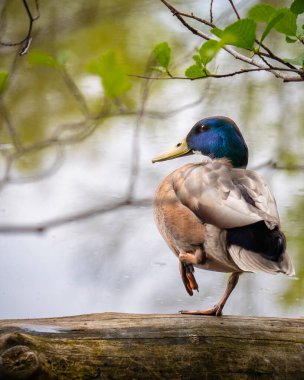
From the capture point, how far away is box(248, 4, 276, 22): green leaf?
1.08m

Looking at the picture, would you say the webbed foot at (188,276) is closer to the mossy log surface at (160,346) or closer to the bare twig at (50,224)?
the mossy log surface at (160,346)

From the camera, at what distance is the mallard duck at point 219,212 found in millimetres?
1578

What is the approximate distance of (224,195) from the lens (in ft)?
Result: 5.45

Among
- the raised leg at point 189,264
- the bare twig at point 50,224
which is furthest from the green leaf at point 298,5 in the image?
the raised leg at point 189,264


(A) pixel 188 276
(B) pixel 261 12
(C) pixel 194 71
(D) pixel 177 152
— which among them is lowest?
(A) pixel 188 276

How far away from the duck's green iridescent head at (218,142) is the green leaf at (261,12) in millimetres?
803

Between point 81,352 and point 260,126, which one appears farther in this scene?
point 260,126

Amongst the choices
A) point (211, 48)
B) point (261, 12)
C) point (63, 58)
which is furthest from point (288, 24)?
point (63, 58)

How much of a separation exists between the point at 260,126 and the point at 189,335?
218 centimetres

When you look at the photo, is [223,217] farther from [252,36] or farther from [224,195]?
[252,36]

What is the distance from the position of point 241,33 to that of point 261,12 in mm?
82

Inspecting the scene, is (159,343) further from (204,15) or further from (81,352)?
(204,15)

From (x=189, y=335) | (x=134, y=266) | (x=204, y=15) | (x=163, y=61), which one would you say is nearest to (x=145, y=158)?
(x=134, y=266)

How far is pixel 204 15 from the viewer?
415 centimetres
